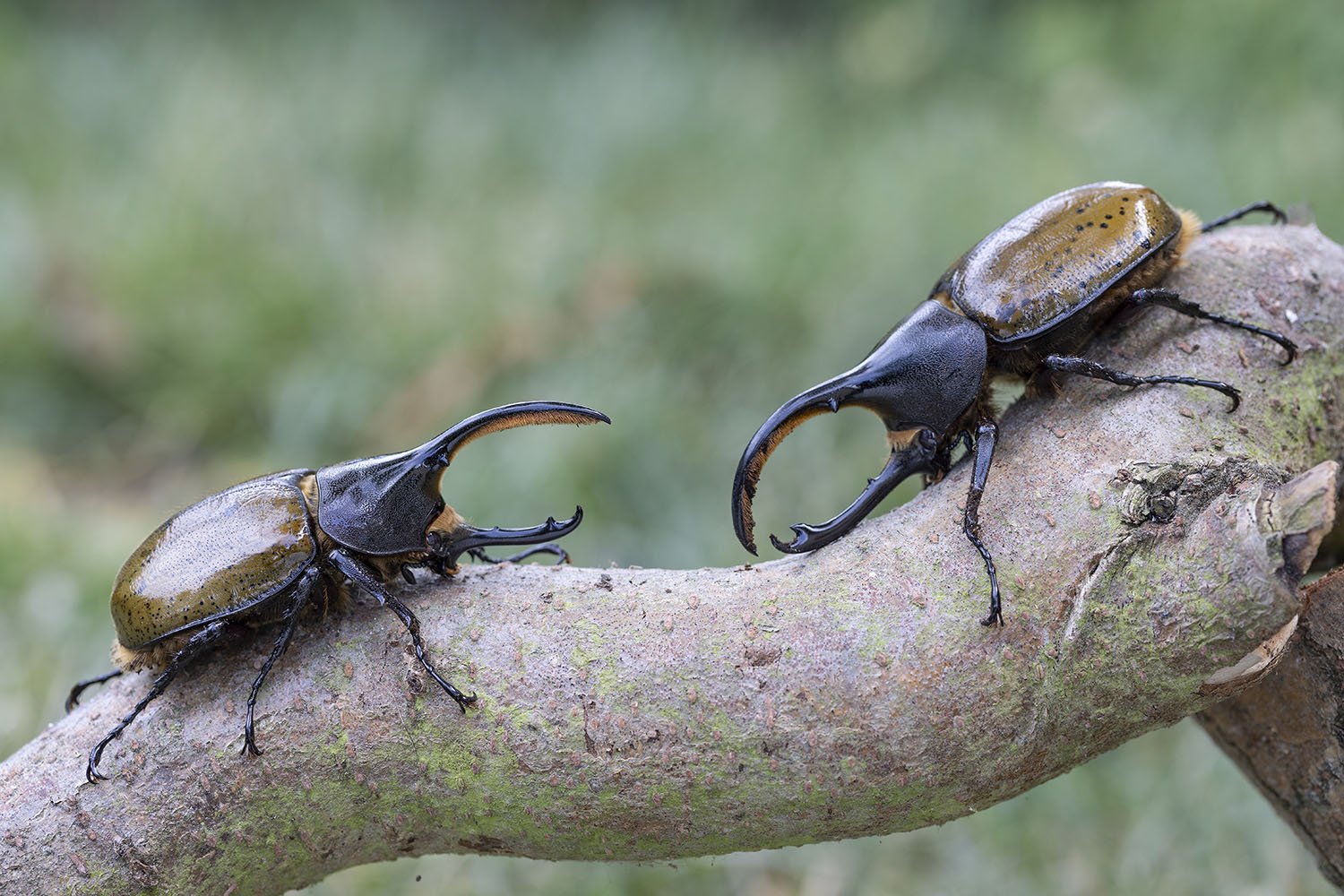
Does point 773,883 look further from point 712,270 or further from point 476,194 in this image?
point 476,194

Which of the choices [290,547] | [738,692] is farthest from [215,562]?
[738,692]

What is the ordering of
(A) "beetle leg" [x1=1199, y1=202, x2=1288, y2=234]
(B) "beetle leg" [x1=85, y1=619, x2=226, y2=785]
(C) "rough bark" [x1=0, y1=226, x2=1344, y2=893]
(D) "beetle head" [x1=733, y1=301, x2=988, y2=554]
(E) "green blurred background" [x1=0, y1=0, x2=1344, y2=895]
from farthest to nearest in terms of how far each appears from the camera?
(E) "green blurred background" [x1=0, y1=0, x2=1344, y2=895], (A) "beetle leg" [x1=1199, y1=202, x2=1288, y2=234], (D) "beetle head" [x1=733, y1=301, x2=988, y2=554], (B) "beetle leg" [x1=85, y1=619, x2=226, y2=785], (C) "rough bark" [x1=0, y1=226, x2=1344, y2=893]

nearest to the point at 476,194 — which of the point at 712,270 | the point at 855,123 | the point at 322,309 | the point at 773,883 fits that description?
the point at 322,309

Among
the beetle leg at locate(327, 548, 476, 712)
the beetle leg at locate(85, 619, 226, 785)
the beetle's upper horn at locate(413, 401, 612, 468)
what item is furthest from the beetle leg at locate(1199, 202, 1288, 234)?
the beetle leg at locate(85, 619, 226, 785)

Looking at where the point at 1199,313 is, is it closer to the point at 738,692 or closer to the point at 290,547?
the point at 738,692

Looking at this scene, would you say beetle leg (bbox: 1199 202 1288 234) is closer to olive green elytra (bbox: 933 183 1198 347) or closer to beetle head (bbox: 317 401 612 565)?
olive green elytra (bbox: 933 183 1198 347)

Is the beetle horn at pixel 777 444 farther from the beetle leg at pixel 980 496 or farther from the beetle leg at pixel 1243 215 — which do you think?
the beetle leg at pixel 1243 215

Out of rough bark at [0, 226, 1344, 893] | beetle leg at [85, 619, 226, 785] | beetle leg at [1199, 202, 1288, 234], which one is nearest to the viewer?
rough bark at [0, 226, 1344, 893]
